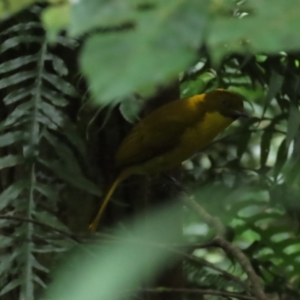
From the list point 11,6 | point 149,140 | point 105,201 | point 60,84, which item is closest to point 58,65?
point 60,84

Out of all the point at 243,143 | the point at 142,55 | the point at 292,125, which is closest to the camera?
the point at 142,55

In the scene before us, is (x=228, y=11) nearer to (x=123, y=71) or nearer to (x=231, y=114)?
(x=123, y=71)

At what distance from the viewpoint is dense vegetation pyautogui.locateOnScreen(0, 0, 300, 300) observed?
18cm

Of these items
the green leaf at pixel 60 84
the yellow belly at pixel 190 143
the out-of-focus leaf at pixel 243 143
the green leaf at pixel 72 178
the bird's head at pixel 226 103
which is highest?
the green leaf at pixel 60 84

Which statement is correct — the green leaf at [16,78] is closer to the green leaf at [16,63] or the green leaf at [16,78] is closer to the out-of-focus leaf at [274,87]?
the green leaf at [16,63]

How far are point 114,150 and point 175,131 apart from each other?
0.37 meters

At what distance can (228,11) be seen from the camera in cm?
21

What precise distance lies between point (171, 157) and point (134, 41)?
1554mm

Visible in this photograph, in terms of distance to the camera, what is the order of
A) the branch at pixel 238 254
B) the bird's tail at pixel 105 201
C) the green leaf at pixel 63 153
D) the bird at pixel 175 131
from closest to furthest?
the branch at pixel 238 254, the green leaf at pixel 63 153, the bird's tail at pixel 105 201, the bird at pixel 175 131

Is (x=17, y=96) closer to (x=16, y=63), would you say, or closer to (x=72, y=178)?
(x=16, y=63)

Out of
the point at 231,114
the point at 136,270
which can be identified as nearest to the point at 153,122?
the point at 231,114

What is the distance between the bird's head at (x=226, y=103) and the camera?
1.76 m

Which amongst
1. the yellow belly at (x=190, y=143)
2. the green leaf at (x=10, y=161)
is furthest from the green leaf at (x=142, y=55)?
the yellow belly at (x=190, y=143)

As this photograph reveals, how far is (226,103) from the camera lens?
1796mm
